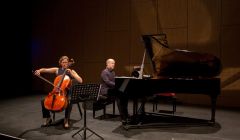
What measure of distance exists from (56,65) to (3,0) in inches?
100

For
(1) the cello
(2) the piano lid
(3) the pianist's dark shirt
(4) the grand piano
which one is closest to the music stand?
(1) the cello

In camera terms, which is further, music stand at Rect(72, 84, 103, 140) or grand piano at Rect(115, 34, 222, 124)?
grand piano at Rect(115, 34, 222, 124)

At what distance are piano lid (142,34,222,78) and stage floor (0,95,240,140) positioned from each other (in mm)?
823

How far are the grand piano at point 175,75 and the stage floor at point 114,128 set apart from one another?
0.53 metres

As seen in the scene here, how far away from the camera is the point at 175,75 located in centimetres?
407

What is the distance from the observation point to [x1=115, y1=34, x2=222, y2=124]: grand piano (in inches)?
151

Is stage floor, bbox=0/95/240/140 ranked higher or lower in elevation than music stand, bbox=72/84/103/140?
lower

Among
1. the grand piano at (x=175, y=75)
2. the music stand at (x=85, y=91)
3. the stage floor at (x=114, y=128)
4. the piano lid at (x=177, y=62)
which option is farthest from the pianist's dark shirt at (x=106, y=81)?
the music stand at (x=85, y=91)

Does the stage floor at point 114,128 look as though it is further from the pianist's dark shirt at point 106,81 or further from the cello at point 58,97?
the pianist's dark shirt at point 106,81

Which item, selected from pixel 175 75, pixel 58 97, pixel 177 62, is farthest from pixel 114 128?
pixel 177 62

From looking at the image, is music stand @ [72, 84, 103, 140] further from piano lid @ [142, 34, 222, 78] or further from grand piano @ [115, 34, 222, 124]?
piano lid @ [142, 34, 222, 78]

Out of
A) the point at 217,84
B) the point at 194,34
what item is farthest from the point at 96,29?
the point at 217,84

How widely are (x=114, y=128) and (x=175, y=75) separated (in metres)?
1.23

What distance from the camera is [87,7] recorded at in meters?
7.80
